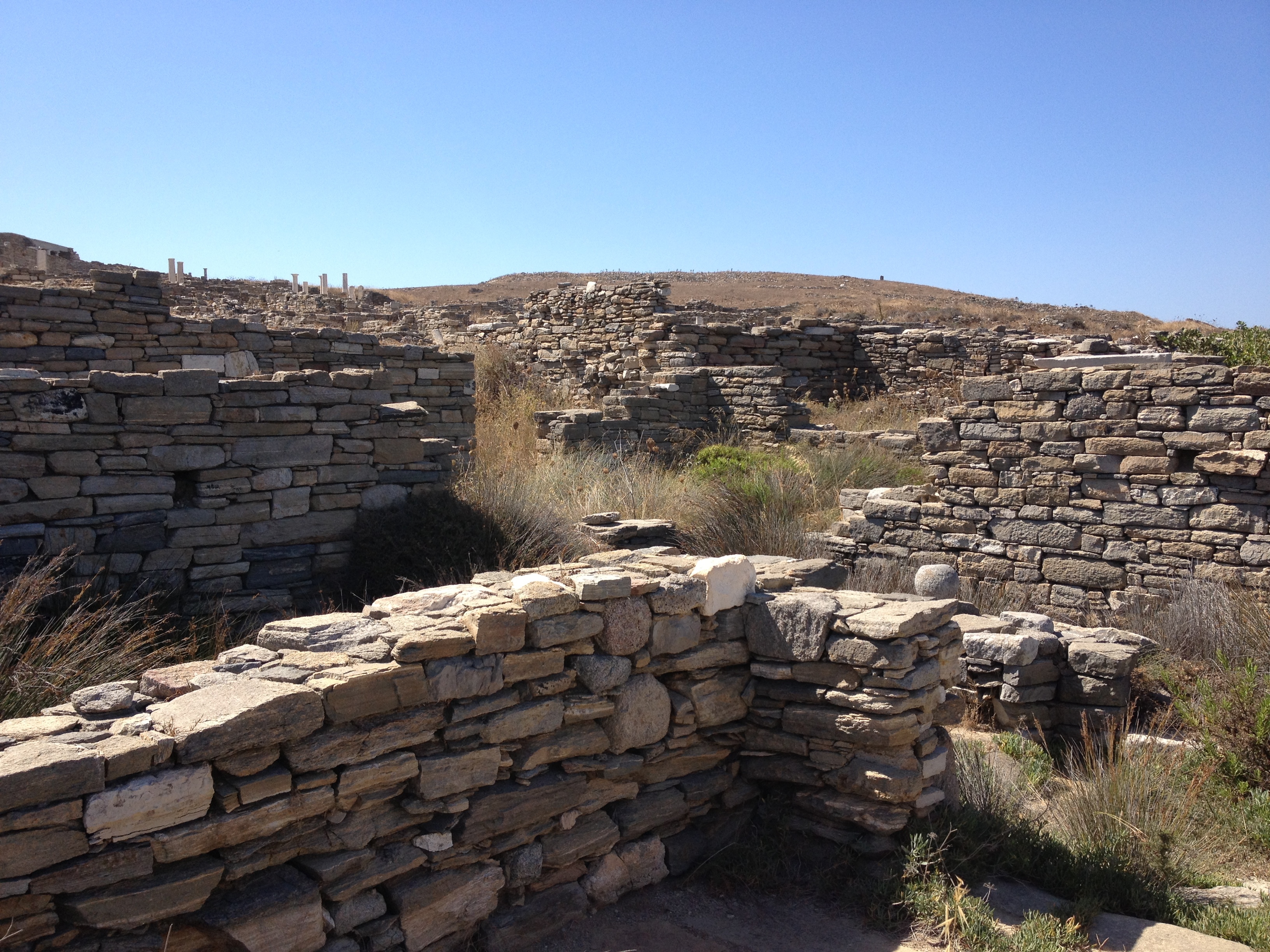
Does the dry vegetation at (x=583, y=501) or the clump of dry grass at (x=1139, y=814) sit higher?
the dry vegetation at (x=583, y=501)

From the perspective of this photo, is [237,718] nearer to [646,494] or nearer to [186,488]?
[186,488]

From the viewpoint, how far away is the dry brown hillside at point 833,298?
32219 mm

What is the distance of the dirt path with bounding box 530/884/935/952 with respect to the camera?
4.14 m

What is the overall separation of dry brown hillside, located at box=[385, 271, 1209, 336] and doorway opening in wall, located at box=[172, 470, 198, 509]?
17848mm

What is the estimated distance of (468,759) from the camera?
3.89 m

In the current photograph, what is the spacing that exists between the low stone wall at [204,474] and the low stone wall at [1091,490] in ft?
17.8

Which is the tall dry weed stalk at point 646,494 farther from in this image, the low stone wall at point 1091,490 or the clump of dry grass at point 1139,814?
A: the clump of dry grass at point 1139,814

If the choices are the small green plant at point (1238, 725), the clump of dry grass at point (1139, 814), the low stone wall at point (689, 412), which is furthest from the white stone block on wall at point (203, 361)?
the small green plant at point (1238, 725)

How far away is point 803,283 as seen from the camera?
5119 cm

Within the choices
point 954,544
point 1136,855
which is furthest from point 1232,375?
point 1136,855

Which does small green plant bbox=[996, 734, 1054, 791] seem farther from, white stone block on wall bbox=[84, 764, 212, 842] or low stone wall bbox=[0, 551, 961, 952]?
white stone block on wall bbox=[84, 764, 212, 842]

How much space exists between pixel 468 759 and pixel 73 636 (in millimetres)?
2376

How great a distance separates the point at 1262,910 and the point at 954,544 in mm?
5543

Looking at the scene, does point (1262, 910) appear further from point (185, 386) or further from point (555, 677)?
point (185, 386)
